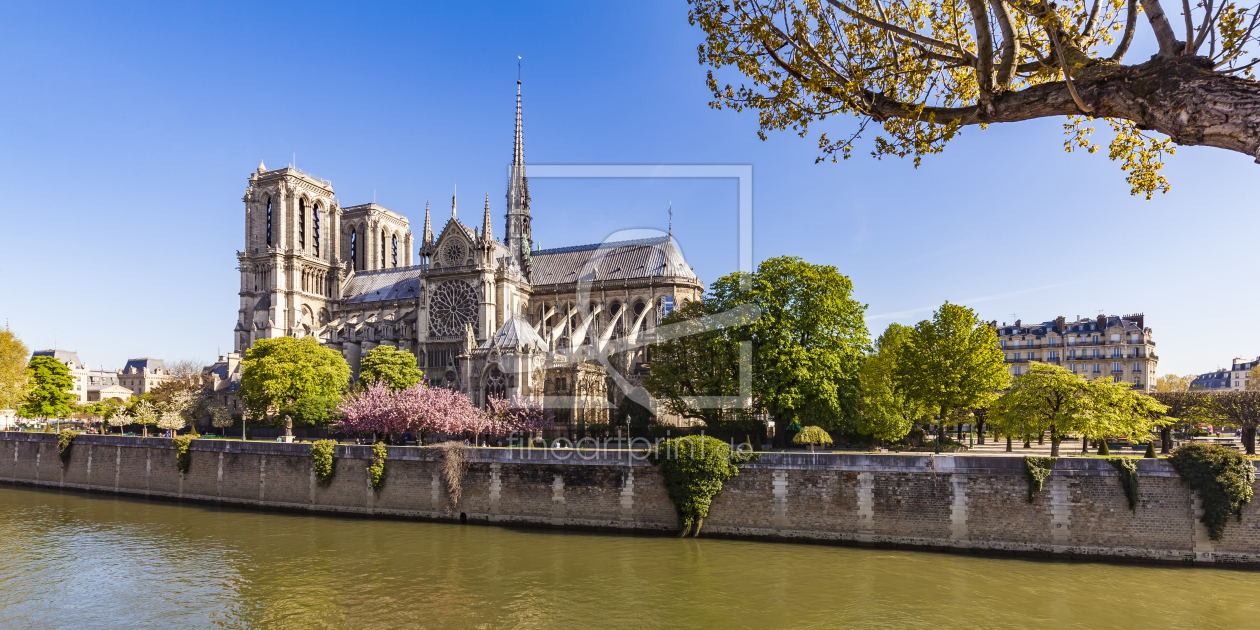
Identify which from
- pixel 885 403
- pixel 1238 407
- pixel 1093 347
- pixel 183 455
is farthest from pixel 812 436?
pixel 1093 347

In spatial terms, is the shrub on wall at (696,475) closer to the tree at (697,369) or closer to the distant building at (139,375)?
the tree at (697,369)

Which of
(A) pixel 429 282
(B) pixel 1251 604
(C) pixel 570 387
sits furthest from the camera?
(A) pixel 429 282

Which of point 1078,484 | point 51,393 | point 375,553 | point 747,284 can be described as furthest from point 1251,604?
point 51,393

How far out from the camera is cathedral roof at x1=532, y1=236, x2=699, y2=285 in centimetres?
5341

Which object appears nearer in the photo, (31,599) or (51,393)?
(31,599)

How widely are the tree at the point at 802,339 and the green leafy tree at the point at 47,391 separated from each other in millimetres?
54772

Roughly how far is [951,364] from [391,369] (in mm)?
31535

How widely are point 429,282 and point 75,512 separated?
27.8m

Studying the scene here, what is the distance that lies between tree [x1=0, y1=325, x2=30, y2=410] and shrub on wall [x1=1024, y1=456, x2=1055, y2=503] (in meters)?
59.4

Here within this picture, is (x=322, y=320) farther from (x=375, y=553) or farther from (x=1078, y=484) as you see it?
(x=1078, y=484)

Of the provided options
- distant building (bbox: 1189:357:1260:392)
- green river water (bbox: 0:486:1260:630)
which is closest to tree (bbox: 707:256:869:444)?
green river water (bbox: 0:486:1260:630)

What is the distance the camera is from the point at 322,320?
212ft

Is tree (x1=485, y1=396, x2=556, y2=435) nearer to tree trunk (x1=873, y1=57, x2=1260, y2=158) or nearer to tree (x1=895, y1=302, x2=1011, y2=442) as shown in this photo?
tree (x1=895, y1=302, x2=1011, y2=442)

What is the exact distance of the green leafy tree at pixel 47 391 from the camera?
182 feet
